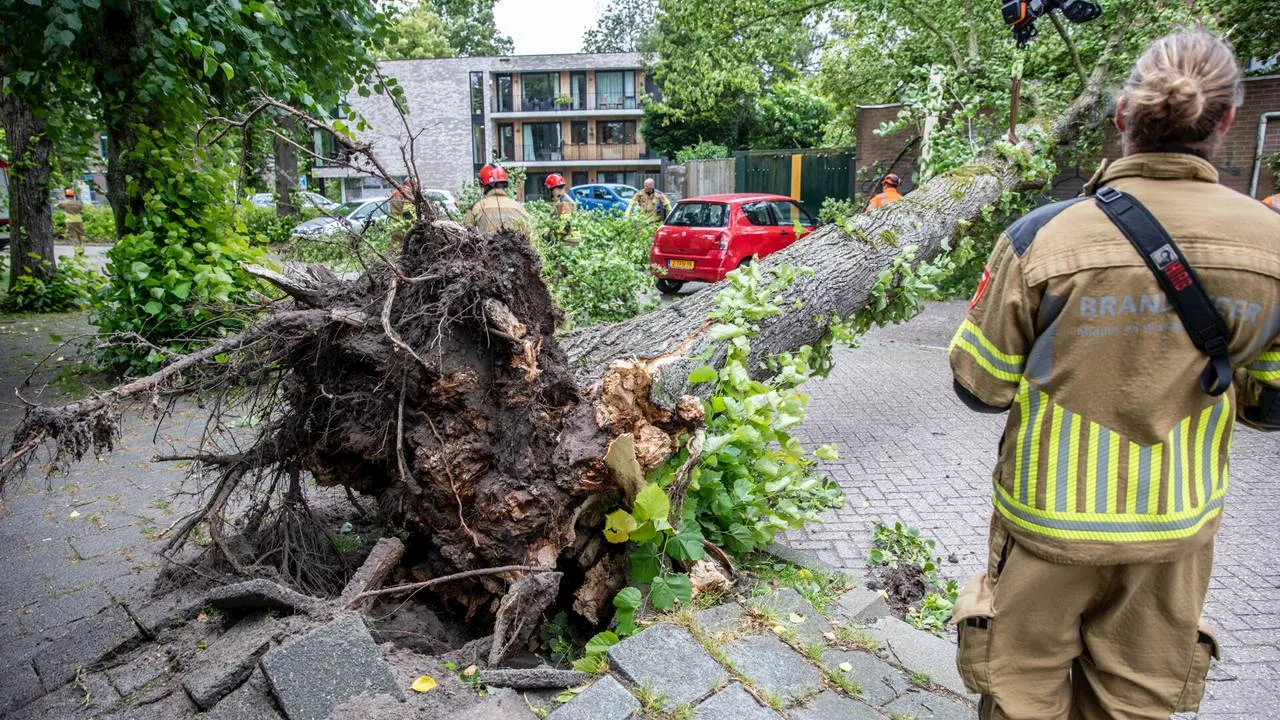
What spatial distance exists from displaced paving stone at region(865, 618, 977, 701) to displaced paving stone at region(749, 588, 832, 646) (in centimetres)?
21

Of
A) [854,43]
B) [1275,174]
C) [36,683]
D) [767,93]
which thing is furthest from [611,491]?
[767,93]

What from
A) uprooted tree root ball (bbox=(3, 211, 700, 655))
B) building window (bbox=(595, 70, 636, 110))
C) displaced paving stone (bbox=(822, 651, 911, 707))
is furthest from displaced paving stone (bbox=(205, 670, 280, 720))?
building window (bbox=(595, 70, 636, 110))

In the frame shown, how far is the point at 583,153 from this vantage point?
48.7m

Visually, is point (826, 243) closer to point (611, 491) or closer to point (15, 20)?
point (611, 491)

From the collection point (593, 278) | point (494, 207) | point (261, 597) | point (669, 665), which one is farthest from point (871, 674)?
point (593, 278)

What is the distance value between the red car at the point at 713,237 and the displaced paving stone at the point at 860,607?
9.11 m

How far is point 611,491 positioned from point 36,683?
2.26 metres

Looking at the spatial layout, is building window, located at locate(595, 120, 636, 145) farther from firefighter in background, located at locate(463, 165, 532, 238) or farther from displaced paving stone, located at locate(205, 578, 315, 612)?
displaced paving stone, located at locate(205, 578, 315, 612)

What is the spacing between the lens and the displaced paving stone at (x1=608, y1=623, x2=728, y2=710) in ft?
8.39

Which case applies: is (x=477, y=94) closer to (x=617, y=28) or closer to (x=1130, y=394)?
(x=617, y=28)

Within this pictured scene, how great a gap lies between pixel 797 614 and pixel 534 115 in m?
48.6

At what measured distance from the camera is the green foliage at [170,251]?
22.6 ft

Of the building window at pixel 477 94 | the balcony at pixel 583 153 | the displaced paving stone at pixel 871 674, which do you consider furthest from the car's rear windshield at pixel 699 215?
the building window at pixel 477 94

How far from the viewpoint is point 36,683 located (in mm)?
2941
